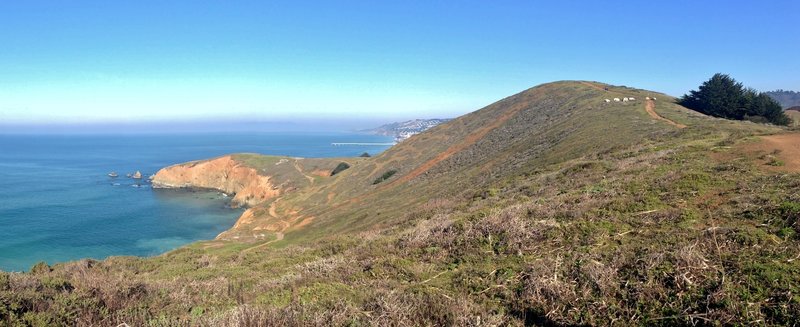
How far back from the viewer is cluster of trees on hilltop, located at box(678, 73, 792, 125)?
3988 cm

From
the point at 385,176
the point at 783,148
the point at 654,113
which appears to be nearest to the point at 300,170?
the point at 385,176

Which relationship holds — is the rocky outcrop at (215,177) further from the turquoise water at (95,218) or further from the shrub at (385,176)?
the shrub at (385,176)

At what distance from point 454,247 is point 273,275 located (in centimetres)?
519

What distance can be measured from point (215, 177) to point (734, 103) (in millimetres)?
98970

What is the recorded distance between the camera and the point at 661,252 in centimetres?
760

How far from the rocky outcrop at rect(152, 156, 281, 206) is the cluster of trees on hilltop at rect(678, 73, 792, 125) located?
7216 cm

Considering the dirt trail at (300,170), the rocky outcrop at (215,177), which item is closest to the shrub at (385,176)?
the dirt trail at (300,170)

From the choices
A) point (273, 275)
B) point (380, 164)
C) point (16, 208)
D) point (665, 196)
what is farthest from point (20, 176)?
point (665, 196)

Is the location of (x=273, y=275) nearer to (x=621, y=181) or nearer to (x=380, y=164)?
(x=621, y=181)

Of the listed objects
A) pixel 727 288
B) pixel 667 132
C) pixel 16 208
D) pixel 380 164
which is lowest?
pixel 16 208

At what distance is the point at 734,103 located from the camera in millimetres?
42750

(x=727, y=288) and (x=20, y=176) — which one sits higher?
(x=727, y=288)

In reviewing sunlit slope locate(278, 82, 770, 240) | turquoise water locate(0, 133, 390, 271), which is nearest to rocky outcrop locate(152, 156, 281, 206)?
turquoise water locate(0, 133, 390, 271)

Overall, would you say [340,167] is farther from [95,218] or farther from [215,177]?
[95,218]
